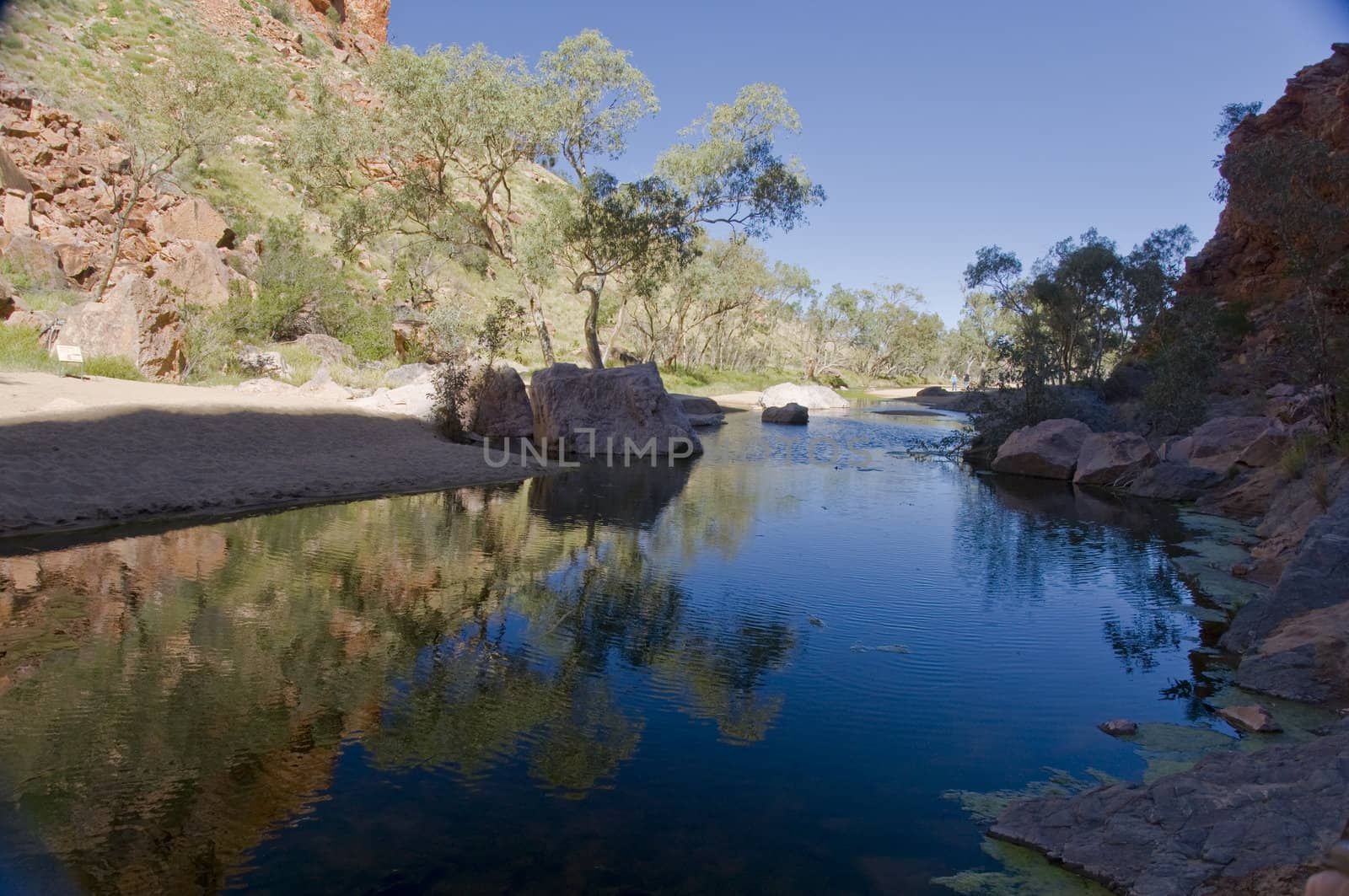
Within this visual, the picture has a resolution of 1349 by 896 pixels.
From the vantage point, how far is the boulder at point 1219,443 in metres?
17.6

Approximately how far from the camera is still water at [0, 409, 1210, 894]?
3.80 m

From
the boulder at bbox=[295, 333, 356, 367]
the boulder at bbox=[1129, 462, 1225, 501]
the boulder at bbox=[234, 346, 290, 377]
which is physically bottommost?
the boulder at bbox=[1129, 462, 1225, 501]

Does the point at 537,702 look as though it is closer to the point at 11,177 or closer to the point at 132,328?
the point at 132,328

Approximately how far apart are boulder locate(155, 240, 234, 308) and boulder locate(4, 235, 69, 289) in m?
2.38

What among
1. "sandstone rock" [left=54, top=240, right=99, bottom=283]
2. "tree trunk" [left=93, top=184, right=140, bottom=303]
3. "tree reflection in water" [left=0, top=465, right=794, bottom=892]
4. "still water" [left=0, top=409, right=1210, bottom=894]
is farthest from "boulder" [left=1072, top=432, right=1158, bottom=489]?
"sandstone rock" [left=54, top=240, right=99, bottom=283]

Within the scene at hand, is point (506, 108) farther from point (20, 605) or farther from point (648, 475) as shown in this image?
point (20, 605)

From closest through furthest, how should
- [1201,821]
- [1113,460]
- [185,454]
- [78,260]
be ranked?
[1201,821]
[185,454]
[1113,460]
[78,260]

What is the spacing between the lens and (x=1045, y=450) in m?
19.6

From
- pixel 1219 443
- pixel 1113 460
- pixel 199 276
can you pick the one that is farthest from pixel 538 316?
pixel 1219 443

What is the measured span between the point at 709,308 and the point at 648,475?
34723 millimetres

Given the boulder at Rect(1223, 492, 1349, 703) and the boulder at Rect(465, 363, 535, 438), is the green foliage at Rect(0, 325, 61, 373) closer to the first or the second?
the boulder at Rect(465, 363, 535, 438)

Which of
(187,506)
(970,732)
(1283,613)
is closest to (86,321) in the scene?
(187,506)

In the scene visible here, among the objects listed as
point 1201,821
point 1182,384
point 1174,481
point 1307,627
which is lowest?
point 1201,821

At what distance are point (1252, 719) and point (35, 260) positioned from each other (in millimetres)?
27645
